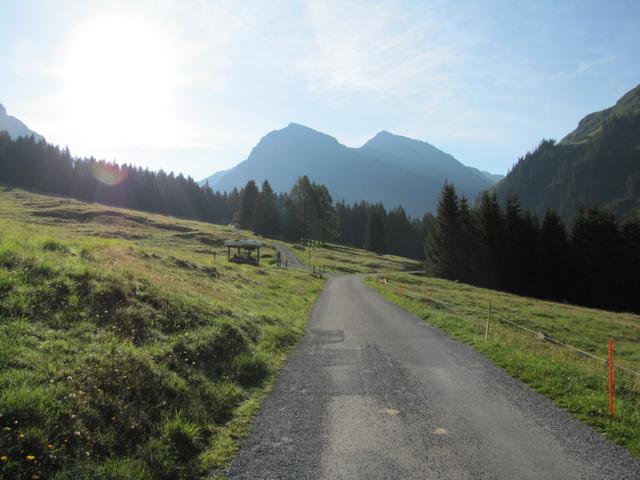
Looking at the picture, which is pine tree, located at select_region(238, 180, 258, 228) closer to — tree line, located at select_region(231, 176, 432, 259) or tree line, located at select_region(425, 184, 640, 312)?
tree line, located at select_region(231, 176, 432, 259)

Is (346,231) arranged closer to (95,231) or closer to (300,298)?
(95,231)

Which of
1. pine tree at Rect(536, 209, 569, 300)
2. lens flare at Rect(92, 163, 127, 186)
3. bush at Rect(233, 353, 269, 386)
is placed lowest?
bush at Rect(233, 353, 269, 386)

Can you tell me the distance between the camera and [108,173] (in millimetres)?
122250

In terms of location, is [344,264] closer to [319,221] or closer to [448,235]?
[448,235]

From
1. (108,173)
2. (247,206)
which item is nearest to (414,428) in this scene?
(247,206)

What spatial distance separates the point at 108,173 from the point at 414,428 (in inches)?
5392

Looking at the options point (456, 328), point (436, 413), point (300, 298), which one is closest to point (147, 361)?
point (436, 413)

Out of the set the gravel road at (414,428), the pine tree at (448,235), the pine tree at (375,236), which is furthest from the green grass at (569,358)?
the pine tree at (375,236)

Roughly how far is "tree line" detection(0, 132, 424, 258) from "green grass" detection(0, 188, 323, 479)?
83.5 m

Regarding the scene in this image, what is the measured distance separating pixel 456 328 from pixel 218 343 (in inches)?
447

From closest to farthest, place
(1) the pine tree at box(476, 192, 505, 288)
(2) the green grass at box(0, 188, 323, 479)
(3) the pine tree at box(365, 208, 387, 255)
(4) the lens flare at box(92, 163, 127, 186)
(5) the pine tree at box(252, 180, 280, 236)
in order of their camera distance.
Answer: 1. (2) the green grass at box(0, 188, 323, 479)
2. (1) the pine tree at box(476, 192, 505, 288)
3. (5) the pine tree at box(252, 180, 280, 236)
4. (3) the pine tree at box(365, 208, 387, 255)
5. (4) the lens flare at box(92, 163, 127, 186)

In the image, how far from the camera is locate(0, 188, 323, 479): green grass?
17.4ft

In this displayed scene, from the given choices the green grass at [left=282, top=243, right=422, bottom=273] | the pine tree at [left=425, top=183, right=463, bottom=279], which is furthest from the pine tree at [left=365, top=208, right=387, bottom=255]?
the pine tree at [left=425, top=183, right=463, bottom=279]

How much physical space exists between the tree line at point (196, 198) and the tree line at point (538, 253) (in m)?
40.4
